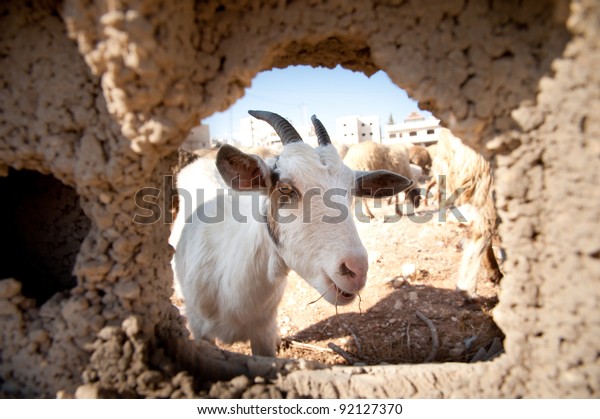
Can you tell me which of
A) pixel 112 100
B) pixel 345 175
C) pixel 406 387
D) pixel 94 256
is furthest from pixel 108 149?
pixel 406 387

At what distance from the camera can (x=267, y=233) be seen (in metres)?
2.85

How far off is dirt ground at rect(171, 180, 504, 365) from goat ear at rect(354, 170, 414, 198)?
102 centimetres

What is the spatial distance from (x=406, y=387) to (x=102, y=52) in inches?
92.0

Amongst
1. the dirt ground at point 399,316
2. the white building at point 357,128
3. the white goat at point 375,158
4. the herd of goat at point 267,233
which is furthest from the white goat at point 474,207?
the white building at point 357,128

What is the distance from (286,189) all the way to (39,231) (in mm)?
1872

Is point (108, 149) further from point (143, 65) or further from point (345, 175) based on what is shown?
point (345, 175)

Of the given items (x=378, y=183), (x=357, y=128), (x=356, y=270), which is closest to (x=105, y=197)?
(x=356, y=270)

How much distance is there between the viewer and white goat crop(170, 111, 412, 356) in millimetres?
2447

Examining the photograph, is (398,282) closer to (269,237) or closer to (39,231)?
(269,237)

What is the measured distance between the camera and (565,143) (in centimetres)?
159

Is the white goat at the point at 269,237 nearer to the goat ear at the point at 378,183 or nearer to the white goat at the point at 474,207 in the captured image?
the goat ear at the point at 378,183

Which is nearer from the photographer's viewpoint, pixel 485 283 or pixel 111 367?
pixel 111 367

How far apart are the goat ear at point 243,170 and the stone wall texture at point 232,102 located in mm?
558

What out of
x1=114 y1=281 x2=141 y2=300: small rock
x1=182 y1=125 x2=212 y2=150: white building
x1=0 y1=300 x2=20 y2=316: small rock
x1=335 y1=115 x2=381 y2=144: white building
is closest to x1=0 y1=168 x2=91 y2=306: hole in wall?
x1=0 y1=300 x2=20 y2=316: small rock
